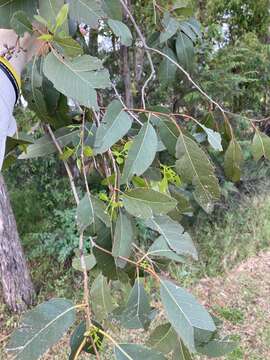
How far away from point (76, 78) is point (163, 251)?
260 millimetres

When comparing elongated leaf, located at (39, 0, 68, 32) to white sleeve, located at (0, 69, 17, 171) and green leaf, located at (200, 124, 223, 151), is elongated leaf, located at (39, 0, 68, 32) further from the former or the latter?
green leaf, located at (200, 124, 223, 151)

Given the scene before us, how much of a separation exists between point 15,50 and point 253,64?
10.4 feet

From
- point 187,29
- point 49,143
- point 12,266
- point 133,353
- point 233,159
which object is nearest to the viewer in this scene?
point 133,353

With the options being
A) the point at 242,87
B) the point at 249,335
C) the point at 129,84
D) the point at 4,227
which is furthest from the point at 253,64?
the point at 4,227

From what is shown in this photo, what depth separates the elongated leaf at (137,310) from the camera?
531mm

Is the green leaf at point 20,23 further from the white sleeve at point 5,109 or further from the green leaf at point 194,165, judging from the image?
the green leaf at point 194,165

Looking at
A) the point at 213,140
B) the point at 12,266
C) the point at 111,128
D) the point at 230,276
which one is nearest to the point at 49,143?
the point at 111,128

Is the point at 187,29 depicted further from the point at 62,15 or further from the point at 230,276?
the point at 230,276

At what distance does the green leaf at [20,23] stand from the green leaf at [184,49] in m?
0.48

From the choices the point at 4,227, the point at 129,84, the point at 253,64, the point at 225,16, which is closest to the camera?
the point at 4,227

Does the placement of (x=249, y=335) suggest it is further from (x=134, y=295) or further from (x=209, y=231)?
(x=134, y=295)

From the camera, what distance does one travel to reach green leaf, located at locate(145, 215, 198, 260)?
555 mm

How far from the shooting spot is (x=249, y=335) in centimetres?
244

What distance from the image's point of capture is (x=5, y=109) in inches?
18.6
